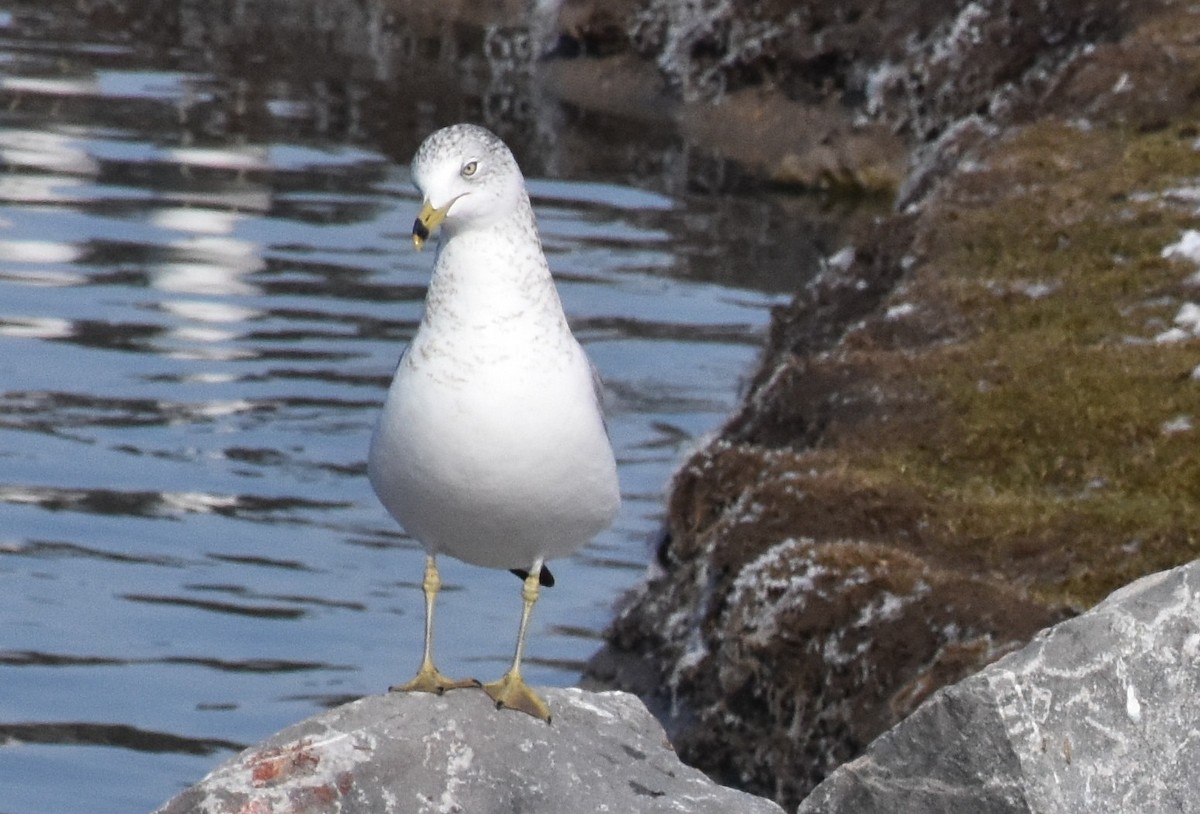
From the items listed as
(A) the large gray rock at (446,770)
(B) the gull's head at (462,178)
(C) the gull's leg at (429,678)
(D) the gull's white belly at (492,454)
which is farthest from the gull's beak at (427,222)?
(A) the large gray rock at (446,770)

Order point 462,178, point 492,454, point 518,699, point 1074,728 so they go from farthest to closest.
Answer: point 518,699
point 462,178
point 492,454
point 1074,728

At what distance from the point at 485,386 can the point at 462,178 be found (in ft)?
2.59

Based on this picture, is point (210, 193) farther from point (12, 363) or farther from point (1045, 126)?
point (1045, 126)

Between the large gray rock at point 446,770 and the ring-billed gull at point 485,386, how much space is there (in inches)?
29.7

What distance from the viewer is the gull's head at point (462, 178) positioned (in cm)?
866

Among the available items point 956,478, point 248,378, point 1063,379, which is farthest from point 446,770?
point 248,378

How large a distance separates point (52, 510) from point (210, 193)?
1442cm

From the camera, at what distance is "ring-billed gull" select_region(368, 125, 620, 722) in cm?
860

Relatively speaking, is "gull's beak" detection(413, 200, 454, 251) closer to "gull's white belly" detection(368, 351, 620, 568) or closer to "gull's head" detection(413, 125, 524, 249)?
"gull's head" detection(413, 125, 524, 249)

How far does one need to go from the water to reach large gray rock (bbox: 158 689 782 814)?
26.3 ft

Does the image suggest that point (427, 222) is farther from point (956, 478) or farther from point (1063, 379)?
point (1063, 379)

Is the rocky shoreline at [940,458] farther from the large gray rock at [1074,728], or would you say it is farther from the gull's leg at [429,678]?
the large gray rock at [1074,728]

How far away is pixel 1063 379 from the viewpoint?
55.2ft

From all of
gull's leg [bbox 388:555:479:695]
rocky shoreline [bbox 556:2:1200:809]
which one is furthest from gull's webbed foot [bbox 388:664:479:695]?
rocky shoreline [bbox 556:2:1200:809]
